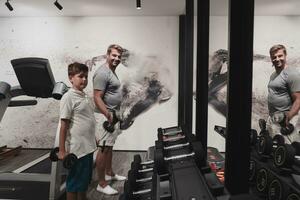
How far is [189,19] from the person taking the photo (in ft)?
11.0

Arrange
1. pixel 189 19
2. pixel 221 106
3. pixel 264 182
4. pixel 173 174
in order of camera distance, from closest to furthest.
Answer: pixel 173 174 < pixel 264 182 < pixel 189 19 < pixel 221 106

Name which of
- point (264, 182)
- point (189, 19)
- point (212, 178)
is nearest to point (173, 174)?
point (212, 178)

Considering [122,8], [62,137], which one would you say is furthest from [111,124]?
[122,8]

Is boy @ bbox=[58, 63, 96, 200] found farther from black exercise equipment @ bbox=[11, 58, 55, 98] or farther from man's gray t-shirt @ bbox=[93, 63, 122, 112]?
man's gray t-shirt @ bbox=[93, 63, 122, 112]

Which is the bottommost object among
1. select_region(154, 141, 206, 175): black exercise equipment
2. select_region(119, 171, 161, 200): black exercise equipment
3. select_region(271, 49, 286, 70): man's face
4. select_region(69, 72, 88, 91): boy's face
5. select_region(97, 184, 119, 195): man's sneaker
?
select_region(97, 184, 119, 195): man's sneaker

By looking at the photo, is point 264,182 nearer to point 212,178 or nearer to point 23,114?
point 212,178

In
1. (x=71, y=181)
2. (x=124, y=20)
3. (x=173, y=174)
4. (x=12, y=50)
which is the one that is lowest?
(x=71, y=181)

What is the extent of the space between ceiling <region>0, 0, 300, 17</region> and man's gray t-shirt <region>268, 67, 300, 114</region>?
1317 millimetres

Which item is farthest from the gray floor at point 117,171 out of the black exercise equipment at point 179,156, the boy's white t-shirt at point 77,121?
the black exercise equipment at point 179,156

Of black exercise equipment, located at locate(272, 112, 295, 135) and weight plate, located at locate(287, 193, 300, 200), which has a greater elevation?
black exercise equipment, located at locate(272, 112, 295, 135)

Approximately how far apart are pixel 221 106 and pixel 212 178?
3.59 meters

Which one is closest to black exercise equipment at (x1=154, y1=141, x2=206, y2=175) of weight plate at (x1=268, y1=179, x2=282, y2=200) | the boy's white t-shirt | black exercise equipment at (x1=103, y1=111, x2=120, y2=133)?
weight plate at (x1=268, y1=179, x2=282, y2=200)

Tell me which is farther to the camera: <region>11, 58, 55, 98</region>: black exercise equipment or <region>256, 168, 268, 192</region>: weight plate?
<region>11, 58, 55, 98</region>: black exercise equipment

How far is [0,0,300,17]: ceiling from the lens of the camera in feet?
13.9
